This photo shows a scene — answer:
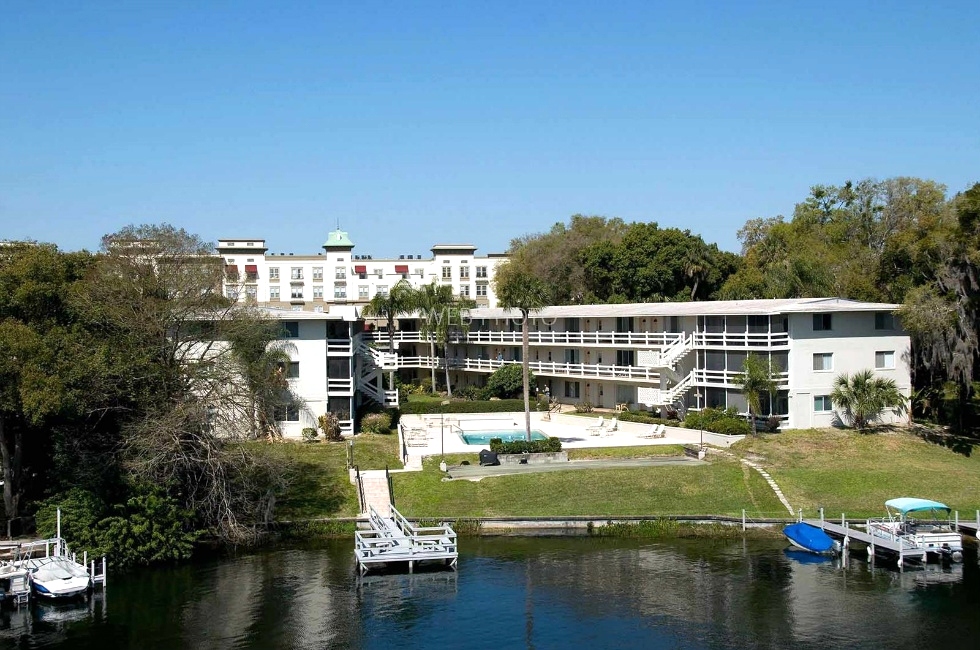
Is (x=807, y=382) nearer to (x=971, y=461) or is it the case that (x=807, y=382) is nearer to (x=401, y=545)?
(x=971, y=461)

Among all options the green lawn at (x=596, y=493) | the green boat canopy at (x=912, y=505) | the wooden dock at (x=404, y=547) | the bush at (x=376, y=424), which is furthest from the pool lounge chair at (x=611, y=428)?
the green boat canopy at (x=912, y=505)

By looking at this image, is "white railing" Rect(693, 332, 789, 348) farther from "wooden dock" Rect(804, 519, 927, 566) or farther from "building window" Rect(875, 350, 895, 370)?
"wooden dock" Rect(804, 519, 927, 566)

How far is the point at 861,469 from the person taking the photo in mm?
47219

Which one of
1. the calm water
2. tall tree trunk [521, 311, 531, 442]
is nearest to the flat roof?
tall tree trunk [521, 311, 531, 442]

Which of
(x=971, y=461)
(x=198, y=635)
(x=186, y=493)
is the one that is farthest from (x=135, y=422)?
(x=971, y=461)

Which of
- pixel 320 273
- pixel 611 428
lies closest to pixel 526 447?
pixel 611 428

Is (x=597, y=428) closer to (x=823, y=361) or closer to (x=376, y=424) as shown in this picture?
(x=376, y=424)

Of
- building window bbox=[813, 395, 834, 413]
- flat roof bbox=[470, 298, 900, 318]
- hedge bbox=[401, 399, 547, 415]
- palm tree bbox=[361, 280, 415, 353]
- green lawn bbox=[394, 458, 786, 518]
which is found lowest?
green lawn bbox=[394, 458, 786, 518]

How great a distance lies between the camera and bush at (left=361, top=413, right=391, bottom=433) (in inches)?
2292

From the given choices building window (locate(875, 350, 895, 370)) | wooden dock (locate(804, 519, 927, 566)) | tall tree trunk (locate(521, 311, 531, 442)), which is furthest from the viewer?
building window (locate(875, 350, 895, 370))

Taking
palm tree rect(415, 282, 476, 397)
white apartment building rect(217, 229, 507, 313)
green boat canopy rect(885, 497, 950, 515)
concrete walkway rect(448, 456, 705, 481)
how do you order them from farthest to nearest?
white apartment building rect(217, 229, 507, 313), palm tree rect(415, 282, 476, 397), concrete walkway rect(448, 456, 705, 481), green boat canopy rect(885, 497, 950, 515)

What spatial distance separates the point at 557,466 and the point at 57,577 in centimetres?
2418

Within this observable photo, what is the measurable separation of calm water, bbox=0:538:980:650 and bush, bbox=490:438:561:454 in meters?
11.1

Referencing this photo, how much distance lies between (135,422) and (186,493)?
3.69 meters
